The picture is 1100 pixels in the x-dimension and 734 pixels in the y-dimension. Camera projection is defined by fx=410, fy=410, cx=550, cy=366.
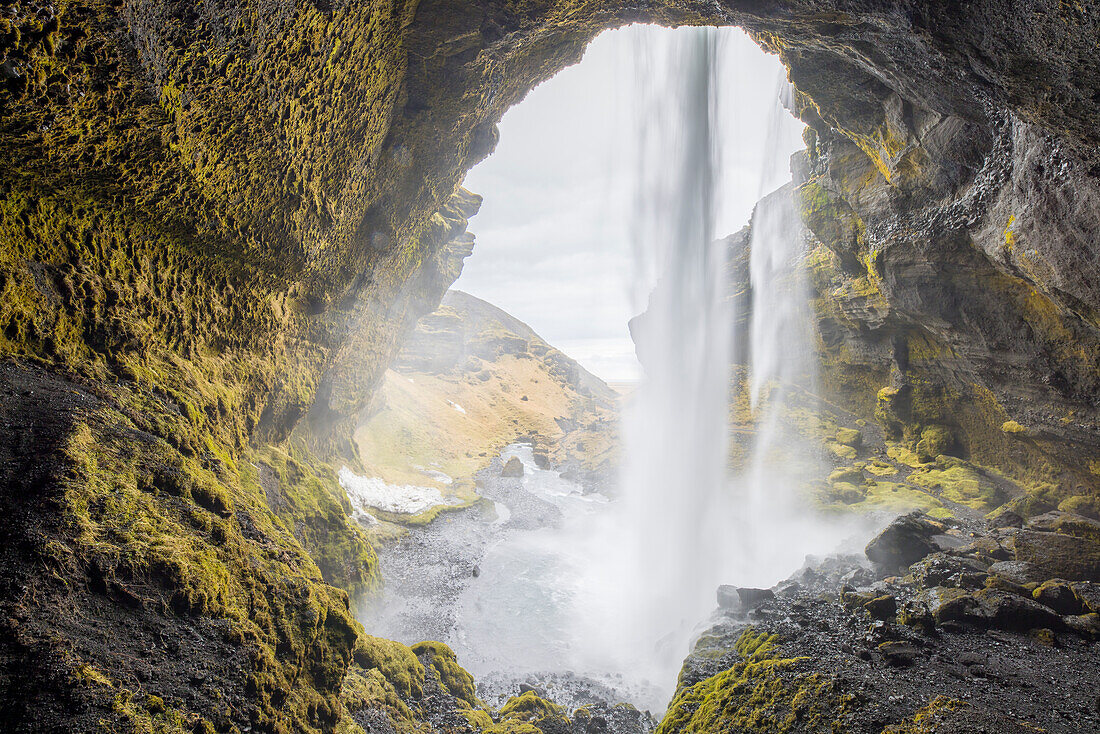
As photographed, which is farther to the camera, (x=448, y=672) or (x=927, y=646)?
(x=448, y=672)

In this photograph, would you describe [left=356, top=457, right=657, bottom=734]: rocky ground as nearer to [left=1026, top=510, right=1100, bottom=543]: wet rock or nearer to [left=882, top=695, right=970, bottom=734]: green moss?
[left=882, top=695, right=970, bottom=734]: green moss

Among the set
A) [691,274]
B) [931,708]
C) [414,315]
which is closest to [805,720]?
[931,708]

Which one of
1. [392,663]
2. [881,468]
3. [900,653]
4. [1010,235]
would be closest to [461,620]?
[392,663]

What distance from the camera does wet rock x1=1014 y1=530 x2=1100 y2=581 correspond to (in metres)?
10.5

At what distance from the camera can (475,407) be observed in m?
60.1

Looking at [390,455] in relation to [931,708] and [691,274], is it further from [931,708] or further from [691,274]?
[931,708]

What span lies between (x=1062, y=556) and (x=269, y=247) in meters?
21.4

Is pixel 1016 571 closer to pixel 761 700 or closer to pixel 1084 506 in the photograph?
pixel 1084 506

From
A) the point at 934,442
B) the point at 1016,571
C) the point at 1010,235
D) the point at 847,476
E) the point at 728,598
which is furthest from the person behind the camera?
the point at 847,476

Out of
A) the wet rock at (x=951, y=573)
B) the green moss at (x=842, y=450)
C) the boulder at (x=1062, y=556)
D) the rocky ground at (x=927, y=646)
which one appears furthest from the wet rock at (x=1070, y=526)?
the green moss at (x=842, y=450)

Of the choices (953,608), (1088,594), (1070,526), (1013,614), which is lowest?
(953,608)

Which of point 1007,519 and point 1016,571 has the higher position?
point 1007,519

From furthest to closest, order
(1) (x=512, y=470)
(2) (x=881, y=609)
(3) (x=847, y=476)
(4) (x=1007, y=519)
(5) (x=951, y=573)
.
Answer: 1. (1) (x=512, y=470)
2. (3) (x=847, y=476)
3. (4) (x=1007, y=519)
4. (5) (x=951, y=573)
5. (2) (x=881, y=609)

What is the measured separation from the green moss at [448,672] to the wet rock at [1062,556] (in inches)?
621
